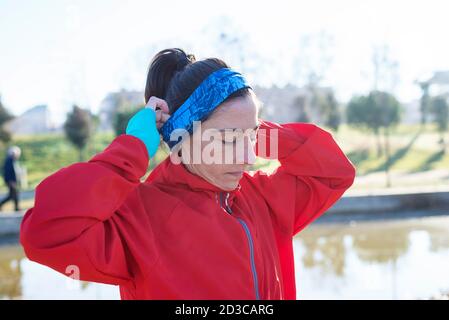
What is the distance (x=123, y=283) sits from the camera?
1350mm

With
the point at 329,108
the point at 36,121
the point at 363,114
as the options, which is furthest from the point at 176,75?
the point at 36,121

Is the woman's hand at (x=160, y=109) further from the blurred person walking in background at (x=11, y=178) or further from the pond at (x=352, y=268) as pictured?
the blurred person walking in background at (x=11, y=178)

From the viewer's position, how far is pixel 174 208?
1.33 metres

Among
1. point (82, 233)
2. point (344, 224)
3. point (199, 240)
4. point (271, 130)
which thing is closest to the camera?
point (82, 233)

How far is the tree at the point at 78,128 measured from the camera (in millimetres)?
19797

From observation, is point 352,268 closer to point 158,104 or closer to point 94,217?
point 158,104

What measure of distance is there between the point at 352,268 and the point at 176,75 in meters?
4.64

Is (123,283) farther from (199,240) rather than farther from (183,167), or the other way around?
(183,167)

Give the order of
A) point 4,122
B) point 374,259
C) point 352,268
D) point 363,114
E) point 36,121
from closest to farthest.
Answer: point 352,268 < point 374,259 < point 4,122 < point 363,114 < point 36,121

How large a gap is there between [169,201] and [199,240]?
0.12 m

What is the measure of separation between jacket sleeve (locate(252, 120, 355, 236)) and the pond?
2.94m

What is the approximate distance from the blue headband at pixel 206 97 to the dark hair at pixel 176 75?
2 cm

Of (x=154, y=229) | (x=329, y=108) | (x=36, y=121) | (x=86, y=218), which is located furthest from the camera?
(x=36, y=121)
